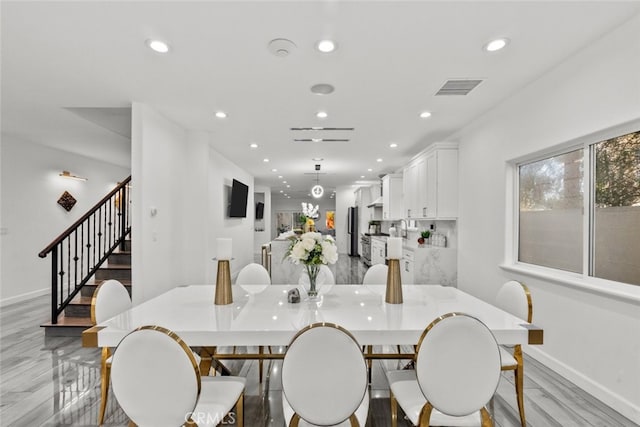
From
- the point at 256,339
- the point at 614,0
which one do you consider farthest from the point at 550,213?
the point at 256,339

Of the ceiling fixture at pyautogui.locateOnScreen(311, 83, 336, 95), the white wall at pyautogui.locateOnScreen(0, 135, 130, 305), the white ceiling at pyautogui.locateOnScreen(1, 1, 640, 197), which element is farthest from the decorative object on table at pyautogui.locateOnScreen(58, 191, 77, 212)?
the ceiling fixture at pyautogui.locateOnScreen(311, 83, 336, 95)

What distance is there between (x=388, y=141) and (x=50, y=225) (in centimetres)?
621

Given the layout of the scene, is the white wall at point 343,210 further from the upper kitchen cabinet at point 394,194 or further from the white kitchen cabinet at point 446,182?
the white kitchen cabinet at point 446,182

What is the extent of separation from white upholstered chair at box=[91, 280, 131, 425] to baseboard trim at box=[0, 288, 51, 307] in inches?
170

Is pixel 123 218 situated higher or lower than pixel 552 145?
lower

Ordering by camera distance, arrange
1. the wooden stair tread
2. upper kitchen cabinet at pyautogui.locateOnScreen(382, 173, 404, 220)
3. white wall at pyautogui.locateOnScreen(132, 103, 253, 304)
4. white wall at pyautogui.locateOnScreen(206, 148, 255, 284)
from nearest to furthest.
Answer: white wall at pyautogui.locateOnScreen(132, 103, 253, 304) → the wooden stair tread → white wall at pyautogui.locateOnScreen(206, 148, 255, 284) → upper kitchen cabinet at pyautogui.locateOnScreen(382, 173, 404, 220)

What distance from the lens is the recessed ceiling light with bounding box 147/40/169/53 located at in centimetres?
220

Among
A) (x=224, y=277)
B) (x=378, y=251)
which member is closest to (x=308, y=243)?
(x=224, y=277)

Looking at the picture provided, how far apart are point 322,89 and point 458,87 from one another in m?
1.32

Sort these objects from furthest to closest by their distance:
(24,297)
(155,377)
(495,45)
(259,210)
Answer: (259,210) < (24,297) < (495,45) < (155,377)

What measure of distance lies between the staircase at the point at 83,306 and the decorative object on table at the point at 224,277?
6.21 feet

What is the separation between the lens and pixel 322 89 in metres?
3.01

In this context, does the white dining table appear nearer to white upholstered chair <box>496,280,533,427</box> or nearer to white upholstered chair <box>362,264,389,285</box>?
white upholstered chair <box>496,280,533,427</box>

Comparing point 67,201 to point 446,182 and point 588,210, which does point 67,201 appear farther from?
point 588,210
